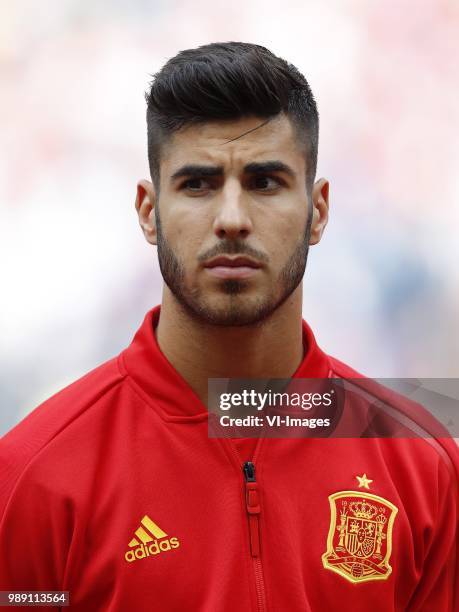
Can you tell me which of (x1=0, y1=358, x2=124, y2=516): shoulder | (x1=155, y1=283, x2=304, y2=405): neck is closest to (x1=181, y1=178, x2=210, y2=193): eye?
(x1=155, y1=283, x2=304, y2=405): neck

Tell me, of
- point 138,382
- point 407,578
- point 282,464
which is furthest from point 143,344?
point 407,578

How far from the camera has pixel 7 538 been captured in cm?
397

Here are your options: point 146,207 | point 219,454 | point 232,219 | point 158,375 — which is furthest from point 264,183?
point 219,454

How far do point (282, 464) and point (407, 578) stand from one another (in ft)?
2.70

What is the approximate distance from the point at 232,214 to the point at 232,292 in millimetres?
349

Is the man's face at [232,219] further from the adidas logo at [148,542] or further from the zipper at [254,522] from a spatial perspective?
the adidas logo at [148,542]

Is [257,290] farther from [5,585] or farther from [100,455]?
[5,585]

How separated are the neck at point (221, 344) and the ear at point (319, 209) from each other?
0.35 m

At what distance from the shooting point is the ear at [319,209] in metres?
4.64

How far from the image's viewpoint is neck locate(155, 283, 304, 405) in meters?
4.32

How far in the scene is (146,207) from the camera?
15.2 feet

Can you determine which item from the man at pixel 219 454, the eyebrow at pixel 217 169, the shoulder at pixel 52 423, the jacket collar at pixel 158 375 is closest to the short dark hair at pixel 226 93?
the man at pixel 219 454

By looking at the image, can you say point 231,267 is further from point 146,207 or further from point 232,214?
point 146,207

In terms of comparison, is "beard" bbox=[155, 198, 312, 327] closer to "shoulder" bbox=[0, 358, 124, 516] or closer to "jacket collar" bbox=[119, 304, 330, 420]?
"jacket collar" bbox=[119, 304, 330, 420]
